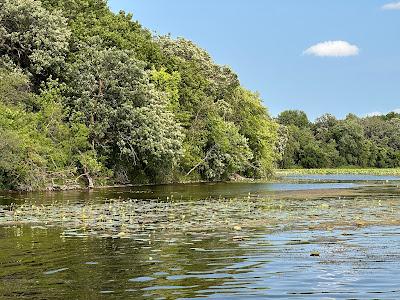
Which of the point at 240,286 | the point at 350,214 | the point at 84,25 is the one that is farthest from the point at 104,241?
the point at 84,25

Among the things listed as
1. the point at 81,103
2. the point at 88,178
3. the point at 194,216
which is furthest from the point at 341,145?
the point at 194,216

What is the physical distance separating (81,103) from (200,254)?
38355 mm

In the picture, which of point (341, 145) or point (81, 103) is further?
point (341, 145)

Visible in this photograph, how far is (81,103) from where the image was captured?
50969 millimetres

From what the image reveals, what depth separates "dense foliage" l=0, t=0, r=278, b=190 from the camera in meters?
45.1

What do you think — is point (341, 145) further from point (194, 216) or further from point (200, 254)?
point (200, 254)

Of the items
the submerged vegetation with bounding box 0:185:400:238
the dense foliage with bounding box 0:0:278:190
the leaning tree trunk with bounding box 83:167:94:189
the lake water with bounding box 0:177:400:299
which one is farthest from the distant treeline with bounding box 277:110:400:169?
the lake water with bounding box 0:177:400:299

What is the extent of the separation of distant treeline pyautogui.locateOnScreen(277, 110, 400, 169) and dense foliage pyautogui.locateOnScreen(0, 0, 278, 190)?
72291 millimetres

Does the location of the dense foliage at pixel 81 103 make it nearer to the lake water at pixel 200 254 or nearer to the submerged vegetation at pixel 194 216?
the submerged vegetation at pixel 194 216

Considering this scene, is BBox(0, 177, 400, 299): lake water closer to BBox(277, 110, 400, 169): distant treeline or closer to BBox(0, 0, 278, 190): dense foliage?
BBox(0, 0, 278, 190): dense foliage

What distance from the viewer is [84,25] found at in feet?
187

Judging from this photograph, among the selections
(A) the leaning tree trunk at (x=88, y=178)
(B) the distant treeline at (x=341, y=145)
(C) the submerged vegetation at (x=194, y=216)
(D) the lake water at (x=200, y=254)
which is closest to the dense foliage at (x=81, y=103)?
(A) the leaning tree trunk at (x=88, y=178)

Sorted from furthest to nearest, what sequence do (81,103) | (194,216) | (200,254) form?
1. (81,103)
2. (194,216)
3. (200,254)

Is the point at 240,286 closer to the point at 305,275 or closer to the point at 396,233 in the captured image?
the point at 305,275
